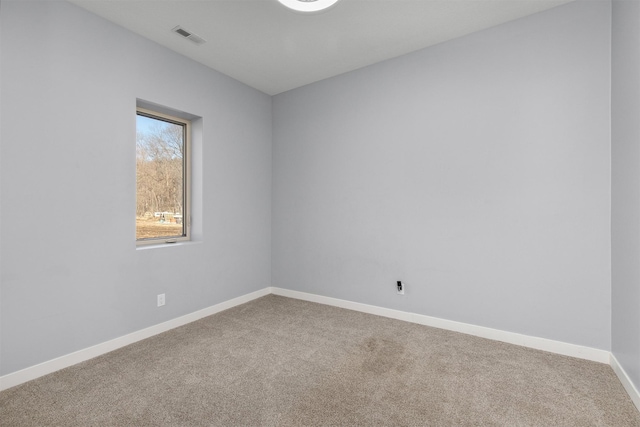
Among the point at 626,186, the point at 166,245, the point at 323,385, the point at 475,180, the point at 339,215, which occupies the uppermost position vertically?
the point at 475,180

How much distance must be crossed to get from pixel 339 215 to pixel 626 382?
2622 mm

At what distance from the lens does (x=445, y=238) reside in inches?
113

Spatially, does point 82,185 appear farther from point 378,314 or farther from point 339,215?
point 378,314

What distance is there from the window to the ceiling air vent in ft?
2.65

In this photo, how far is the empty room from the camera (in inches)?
74.2

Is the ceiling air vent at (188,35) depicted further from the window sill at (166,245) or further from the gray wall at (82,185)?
the window sill at (166,245)

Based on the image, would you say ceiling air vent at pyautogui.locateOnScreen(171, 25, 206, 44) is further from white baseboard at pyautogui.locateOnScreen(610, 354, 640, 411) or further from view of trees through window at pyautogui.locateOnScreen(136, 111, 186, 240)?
white baseboard at pyautogui.locateOnScreen(610, 354, 640, 411)

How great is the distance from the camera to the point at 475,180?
2715 millimetres

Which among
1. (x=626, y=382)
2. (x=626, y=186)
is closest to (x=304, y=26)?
(x=626, y=186)

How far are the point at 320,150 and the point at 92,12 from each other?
2407 millimetres

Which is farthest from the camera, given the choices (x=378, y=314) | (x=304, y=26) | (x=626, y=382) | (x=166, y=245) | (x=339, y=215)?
(x=339, y=215)

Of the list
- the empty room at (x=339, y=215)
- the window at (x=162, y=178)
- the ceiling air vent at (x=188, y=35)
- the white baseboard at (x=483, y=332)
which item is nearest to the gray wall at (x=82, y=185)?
the empty room at (x=339, y=215)

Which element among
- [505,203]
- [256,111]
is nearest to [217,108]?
[256,111]

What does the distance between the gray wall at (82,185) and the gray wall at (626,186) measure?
3492 millimetres
